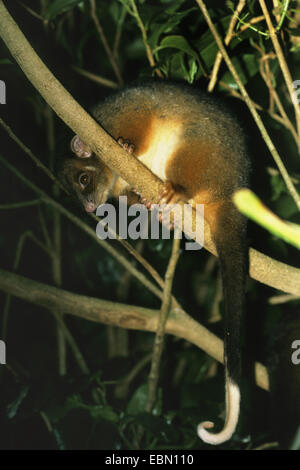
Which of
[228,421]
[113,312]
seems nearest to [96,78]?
[113,312]

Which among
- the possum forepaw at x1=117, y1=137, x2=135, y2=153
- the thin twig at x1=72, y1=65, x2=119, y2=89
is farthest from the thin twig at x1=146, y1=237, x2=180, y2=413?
the thin twig at x1=72, y1=65, x2=119, y2=89

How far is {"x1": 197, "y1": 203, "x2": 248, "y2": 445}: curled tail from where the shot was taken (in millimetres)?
2125

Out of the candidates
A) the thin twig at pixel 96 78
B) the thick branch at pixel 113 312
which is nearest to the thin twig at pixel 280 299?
the thick branch at pixel 113 312

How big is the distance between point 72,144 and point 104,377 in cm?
227

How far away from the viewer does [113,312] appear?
3408mm

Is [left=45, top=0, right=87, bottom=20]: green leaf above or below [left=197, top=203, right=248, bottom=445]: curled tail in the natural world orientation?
above

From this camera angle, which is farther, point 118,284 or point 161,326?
point 118,284

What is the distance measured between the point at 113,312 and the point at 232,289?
127 centimetres

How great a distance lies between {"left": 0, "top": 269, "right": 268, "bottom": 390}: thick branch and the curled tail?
1069 millimetres

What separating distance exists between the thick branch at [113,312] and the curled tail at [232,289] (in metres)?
1.07

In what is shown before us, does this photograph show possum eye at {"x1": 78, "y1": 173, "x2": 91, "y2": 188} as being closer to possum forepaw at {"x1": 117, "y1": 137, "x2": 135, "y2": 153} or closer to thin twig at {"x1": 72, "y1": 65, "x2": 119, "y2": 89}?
possum forepaw at {"x1": 117, "y1": 137, "x2": 135, "y2": 153}

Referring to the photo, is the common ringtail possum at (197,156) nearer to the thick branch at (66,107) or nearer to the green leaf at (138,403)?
the thick branch at (66,107)

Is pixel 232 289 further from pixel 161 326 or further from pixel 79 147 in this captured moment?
pixel 79 147
